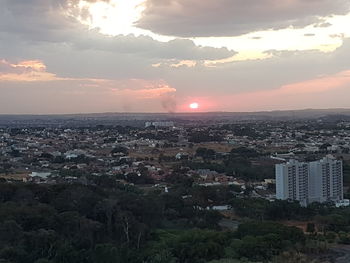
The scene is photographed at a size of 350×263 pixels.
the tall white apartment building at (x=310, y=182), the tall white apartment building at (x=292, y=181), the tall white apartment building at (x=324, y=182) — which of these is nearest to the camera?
the tall white apartment building at (x=292, y=181)

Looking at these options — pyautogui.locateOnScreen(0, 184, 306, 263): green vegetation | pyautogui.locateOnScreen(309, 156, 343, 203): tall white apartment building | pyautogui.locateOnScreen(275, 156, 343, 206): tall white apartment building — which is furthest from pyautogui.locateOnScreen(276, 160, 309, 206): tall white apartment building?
pyautogui.locateOnScreen(0, 184, 306, 263): green vegetation

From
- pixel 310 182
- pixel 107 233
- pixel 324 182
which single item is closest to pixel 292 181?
pixel 310 182

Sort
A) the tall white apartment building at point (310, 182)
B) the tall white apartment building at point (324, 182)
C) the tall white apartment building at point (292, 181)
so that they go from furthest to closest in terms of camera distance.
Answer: the tall white apartment building at point (324, 182), the tall white apartment building at point (310, 182), the tall white apartment building at point (292, 181)

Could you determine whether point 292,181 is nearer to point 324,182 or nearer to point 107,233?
point 324,182

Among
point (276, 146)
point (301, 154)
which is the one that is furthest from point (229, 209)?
point (276, 146)

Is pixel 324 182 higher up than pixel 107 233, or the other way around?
pixel 107 233

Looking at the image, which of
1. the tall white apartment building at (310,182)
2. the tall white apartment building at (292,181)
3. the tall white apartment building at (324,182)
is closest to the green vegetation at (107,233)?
the tall white apartment building at (292,181)

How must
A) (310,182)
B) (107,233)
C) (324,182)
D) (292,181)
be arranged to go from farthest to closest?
(310,182) < (324,182) < (292,181) < (107,233)

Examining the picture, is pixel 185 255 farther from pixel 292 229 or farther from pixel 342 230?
pixel 342 230

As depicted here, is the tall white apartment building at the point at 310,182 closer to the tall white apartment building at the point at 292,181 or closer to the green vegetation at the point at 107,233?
the tall white apartment building at the point at 292,181
